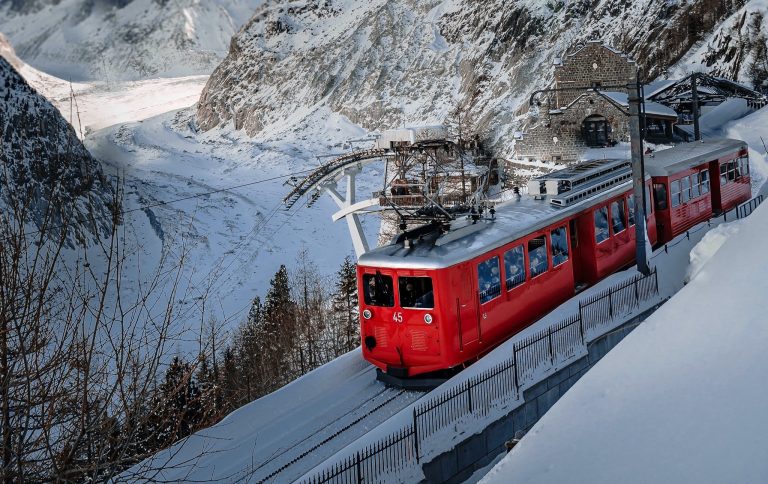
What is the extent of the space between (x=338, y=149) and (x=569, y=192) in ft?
235

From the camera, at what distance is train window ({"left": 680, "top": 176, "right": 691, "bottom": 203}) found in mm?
20894

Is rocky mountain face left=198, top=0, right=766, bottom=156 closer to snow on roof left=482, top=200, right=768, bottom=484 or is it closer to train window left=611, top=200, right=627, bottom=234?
train window left=611, top=200, right=627, bottom=234

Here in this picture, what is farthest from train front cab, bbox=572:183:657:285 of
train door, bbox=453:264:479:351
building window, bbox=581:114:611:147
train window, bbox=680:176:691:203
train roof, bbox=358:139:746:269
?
building window, bbox=581:114:611:147

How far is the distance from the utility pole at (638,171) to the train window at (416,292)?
6886 mm

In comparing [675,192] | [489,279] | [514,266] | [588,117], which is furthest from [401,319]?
[588,117]

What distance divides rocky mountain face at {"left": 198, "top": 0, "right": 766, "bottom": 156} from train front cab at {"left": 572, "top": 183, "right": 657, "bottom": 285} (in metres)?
46.1

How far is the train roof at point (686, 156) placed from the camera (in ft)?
65.1

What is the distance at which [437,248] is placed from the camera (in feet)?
42.3

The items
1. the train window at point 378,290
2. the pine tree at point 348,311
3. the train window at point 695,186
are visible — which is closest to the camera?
the train window at point 378,290

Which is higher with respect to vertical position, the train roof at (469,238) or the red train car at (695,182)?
the train roof at (469,238)

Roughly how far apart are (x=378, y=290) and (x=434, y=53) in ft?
296

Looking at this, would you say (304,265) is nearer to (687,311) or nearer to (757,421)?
(687,311)

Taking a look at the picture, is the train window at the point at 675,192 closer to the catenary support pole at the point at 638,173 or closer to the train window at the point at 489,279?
the catenary support pole at the point at 638,173

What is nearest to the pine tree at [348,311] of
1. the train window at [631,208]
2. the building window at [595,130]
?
the train window at [631,208]
